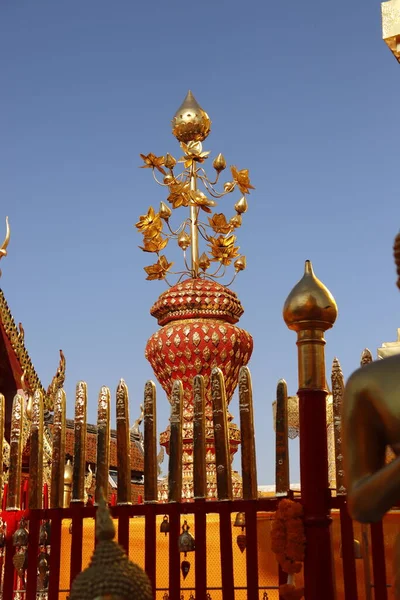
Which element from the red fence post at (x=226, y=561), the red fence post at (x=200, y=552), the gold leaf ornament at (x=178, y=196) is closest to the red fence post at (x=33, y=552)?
the red fence post at (x=200, y=552)

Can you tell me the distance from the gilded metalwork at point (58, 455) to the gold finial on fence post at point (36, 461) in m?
0.09

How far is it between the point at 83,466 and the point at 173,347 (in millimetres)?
3456

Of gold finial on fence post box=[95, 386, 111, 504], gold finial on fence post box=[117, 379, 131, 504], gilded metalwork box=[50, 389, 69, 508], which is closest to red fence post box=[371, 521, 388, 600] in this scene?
gold finial on fence post box=[117, 379, 131, 504]

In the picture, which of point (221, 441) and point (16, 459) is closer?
point (221, 441)

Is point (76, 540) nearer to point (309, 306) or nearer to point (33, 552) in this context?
point (33, 552)

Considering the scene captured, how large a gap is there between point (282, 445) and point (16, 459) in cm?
157

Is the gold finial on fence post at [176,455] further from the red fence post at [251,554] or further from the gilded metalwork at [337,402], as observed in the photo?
the gilded metalwork at [337,402]

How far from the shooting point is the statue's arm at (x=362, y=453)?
253 cm

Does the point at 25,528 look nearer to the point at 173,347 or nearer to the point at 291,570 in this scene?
the point at 291,570

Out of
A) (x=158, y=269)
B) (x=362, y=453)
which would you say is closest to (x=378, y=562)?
(x=362, y=453)

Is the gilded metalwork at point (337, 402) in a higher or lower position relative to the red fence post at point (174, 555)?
higher

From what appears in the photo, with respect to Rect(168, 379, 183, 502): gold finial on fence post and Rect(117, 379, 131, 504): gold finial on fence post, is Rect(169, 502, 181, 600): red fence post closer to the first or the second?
Rect(168, 379, 183, 502): gold finial on fence post

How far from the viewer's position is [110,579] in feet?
6.72

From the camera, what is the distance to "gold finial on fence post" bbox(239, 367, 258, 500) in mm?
3814
